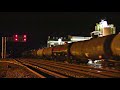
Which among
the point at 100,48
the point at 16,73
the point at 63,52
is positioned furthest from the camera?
the point at 63,52

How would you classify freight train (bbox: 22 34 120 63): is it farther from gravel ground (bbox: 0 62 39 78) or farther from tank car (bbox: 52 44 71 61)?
gravel ground (bbox: 0 62 39 78)

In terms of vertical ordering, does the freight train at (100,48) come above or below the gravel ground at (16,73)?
above

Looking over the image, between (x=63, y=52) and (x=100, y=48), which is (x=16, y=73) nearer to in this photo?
(x=100, y=48)

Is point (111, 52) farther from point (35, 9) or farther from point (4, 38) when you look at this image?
point (4, 38)

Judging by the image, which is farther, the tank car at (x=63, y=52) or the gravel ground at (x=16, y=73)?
the tank car at (x=63, y=52)

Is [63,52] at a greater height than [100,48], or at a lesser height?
lesser

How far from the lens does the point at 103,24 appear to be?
8519cm

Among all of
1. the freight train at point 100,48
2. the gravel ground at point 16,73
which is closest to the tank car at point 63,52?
the freight train at point 100,48

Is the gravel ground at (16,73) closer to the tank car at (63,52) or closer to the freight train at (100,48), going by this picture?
the freight train at (100,48)

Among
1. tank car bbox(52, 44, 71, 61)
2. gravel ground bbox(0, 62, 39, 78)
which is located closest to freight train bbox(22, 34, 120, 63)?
tank car bbox(52, 44, 71, 61)

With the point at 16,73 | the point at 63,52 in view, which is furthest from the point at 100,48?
the point at 63,52

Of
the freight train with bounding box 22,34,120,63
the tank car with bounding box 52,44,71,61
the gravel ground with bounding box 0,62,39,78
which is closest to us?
the gravel ground with bounding box 0,62,39,78
